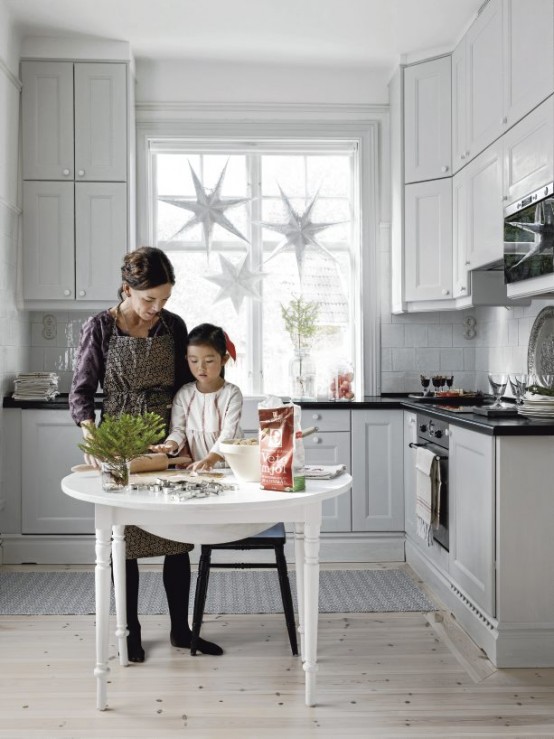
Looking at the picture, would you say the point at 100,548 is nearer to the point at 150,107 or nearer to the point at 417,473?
the point at 417,473

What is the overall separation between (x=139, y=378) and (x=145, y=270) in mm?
421

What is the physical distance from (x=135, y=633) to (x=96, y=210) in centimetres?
259

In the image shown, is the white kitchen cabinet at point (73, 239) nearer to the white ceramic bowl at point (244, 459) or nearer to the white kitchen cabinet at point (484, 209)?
the white kitchen cabinet at point (484, 209)

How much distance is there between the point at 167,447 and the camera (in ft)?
8.80

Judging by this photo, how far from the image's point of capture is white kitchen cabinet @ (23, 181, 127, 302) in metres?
4.41

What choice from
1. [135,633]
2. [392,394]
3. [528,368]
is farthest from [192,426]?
→ [392,394]

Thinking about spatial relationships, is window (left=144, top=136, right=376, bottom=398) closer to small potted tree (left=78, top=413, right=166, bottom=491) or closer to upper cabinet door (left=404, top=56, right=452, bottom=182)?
upper cabinet door (left=404, top=56, right=452, bottom=182)

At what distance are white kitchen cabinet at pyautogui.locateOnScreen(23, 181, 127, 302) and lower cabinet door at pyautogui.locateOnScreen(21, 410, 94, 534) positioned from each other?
2.54ft

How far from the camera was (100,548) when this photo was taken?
232 centimetres

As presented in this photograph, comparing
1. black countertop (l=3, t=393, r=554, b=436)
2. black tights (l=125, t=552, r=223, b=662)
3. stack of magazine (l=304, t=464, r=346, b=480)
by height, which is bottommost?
black tights (l=125, t=552, r=223, b=662)

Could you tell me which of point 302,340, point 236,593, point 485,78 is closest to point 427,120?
point 485,78

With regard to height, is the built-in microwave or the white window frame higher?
the white window frame

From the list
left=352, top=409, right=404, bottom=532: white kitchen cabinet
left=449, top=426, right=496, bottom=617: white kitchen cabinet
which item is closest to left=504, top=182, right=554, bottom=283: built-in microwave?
left=449, top=426, right=496, bottom=617: white kitchen cabinet

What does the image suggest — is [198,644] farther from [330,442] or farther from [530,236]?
[530,236]
